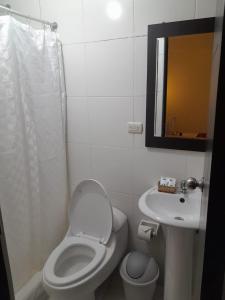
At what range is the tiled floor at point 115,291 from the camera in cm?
176

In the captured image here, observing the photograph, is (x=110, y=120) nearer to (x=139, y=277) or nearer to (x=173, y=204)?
(x=173, y=204)

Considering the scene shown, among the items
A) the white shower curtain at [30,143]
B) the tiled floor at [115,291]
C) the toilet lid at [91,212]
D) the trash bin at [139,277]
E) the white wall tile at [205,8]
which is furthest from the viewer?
the tiled floor at [115,291]

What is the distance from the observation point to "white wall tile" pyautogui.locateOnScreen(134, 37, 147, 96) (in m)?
1.49

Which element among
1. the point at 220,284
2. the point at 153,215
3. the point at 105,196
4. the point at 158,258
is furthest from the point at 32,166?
the point at 220,284

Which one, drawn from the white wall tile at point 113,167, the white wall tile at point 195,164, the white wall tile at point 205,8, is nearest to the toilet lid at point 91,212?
the white wall tile at point 113,167

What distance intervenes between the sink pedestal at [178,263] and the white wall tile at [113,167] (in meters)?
0.49

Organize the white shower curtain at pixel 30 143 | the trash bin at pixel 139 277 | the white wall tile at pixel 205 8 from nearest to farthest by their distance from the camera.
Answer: the white wall tile at pixel 205 8, the white shower curtain at pixel 30 143, the trash bin at pixel 139 277

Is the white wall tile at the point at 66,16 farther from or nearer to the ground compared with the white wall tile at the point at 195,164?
farther from the ground

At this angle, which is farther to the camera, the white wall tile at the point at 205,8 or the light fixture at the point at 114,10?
the light fixture at the point at 114,10

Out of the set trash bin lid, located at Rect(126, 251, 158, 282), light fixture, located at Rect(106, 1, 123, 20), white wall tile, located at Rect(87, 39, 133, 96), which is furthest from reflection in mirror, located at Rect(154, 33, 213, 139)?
trash bin lid, located at Rect(126, 251, 158, 282)

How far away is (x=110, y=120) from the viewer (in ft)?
5.57

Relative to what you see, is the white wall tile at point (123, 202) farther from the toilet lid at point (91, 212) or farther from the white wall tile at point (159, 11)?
the white wall tile at point (159, 11)

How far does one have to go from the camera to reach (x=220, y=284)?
0.57 meters

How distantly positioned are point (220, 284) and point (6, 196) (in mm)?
1272
